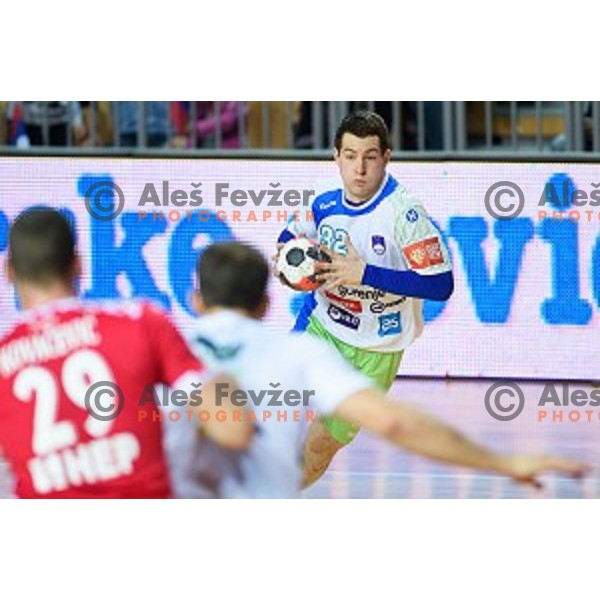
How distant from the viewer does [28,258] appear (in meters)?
8.06

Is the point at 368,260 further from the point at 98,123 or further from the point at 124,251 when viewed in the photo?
the point at 98,123

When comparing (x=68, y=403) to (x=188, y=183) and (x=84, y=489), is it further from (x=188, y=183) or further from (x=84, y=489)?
(x=188, y=183)

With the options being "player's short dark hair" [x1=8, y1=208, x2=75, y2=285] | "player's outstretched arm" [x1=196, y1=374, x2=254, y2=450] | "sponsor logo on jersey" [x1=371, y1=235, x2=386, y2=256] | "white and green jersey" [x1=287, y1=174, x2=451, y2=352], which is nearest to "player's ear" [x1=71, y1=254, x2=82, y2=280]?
"player's short dark hair" [x1=8, y1=208, x2=75, y2=285]

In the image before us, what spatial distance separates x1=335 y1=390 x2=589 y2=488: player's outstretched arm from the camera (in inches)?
305

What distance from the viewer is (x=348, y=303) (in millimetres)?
8250

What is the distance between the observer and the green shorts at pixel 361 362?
810cm

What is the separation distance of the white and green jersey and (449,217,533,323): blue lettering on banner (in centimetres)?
7

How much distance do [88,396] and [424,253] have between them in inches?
41.1

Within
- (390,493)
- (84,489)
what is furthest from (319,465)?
(84,489)

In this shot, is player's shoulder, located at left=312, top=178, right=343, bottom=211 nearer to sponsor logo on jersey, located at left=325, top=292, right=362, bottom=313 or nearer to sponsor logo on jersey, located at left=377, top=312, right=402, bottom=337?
sponsor logo on jersey, located at left=325, top=292, right=362, bottom=313

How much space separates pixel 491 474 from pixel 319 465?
527mm

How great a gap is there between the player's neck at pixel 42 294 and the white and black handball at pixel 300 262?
1.95 ft

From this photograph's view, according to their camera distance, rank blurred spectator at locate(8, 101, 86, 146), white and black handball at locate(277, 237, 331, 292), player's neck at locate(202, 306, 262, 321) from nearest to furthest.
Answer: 1. player's neck at locate(202, 306, 262, 321)
2. white and black handball at locate(277, 237, 331, 292)
3. blurred spectator at locate(8, 101, 86, 146)

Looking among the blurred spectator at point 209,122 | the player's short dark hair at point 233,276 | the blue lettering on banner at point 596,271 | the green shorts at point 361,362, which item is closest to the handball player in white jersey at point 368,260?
the green shorts at point 361,362
